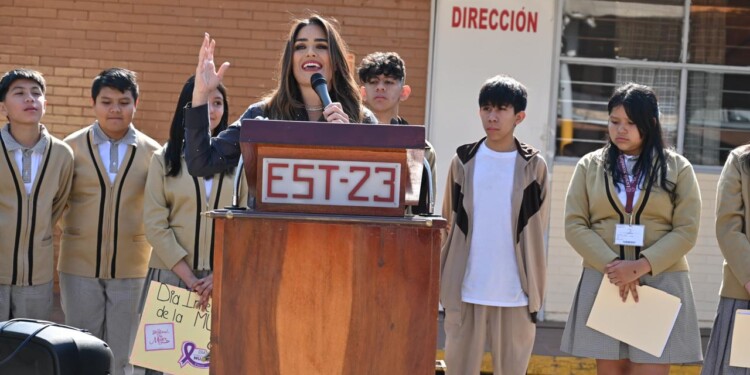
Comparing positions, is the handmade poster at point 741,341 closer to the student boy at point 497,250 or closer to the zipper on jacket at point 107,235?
the student boy at point 497,250

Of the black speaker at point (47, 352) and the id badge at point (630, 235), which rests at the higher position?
the id badge at point (630, 235)

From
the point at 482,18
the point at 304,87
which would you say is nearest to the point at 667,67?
the point at 482,18

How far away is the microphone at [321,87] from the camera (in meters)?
3.61

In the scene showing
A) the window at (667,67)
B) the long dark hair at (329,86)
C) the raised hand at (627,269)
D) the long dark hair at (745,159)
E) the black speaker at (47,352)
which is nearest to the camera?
the long dark hair at (329,86)

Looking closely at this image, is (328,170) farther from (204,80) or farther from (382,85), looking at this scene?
(382,85)

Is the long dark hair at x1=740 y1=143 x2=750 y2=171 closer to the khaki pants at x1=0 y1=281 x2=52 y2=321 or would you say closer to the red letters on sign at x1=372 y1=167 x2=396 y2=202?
the red letters on sign at x1=372 y1=167 x2=396 y2=202

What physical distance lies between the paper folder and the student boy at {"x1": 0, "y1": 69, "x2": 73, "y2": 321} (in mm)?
3143

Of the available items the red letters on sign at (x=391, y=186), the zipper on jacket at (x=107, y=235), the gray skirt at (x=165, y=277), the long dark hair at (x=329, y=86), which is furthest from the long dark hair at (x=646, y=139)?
the red letters on sign at (x=391, y=186)

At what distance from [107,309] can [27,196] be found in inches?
32.4

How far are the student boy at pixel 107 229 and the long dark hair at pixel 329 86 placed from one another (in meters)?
2.61

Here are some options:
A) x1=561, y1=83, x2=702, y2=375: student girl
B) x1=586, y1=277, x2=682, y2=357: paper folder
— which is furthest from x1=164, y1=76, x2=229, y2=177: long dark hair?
x1=586, y1=277, x2=682, y2=357: paper folder

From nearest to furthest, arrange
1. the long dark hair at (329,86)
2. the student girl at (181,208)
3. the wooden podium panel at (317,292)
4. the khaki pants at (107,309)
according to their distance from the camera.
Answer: the wooden podium panel at (317,292) < the long dark hair at (329,86) < the student girl at (181,208) < the khaki pants at (107,309)

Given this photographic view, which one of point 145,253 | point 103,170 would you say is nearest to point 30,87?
point 103,170

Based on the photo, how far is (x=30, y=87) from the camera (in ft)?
20.6
